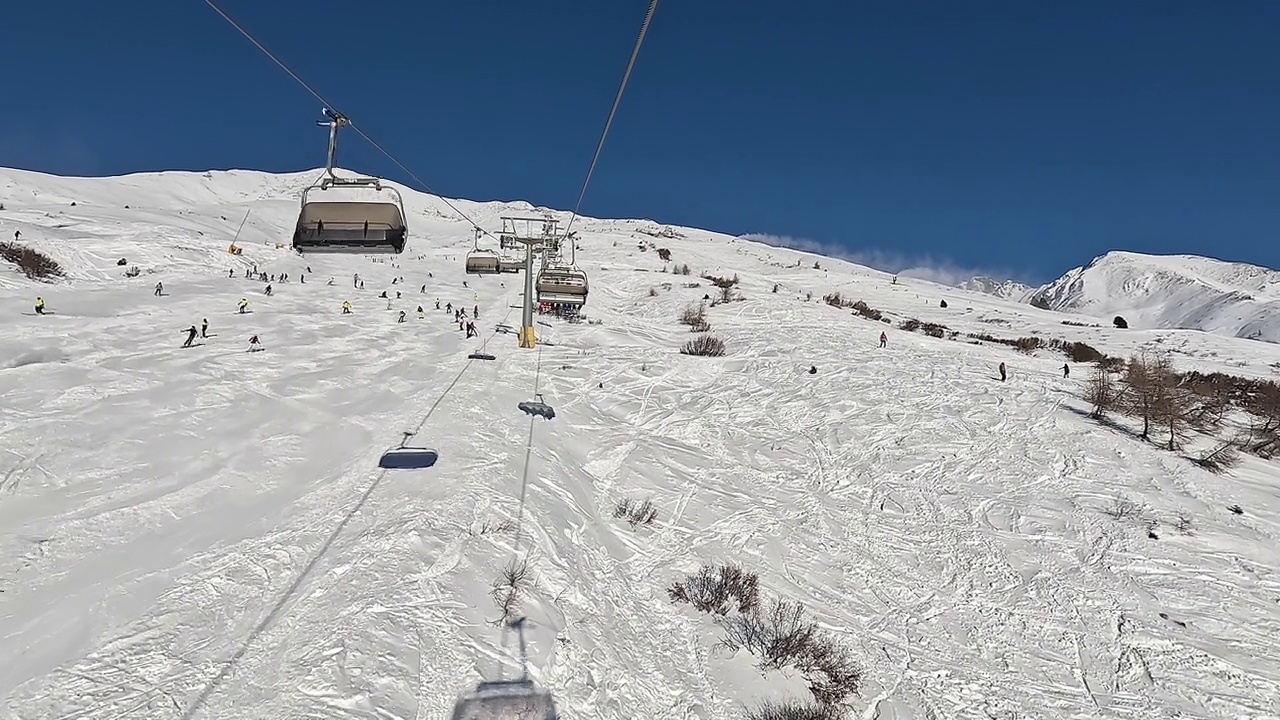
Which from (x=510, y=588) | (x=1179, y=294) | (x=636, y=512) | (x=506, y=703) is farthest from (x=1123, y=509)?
(x=1179, y=294)

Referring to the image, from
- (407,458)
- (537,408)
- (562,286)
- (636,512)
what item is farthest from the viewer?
(562,286)

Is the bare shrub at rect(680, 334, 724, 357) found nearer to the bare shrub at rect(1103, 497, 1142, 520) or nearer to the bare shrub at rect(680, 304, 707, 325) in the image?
the bare shrub at rect(680, 304, 707, 325)

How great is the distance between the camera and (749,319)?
28.8 meters

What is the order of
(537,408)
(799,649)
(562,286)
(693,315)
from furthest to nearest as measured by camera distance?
(693,315)
(562,286)
(537,408)
(799,649)

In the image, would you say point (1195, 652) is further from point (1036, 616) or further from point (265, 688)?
point (265, 688)

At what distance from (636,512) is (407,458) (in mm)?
3969

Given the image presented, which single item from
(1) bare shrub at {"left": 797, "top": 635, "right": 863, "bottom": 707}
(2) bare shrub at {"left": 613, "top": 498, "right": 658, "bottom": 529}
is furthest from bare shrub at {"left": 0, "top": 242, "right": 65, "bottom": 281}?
(1) bare shrub at {"left": 797, "top": 635, "right": 863, "bottom": 707}

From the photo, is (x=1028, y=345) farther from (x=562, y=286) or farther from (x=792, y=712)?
(x=792, y=712)

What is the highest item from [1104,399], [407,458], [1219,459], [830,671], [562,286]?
[562,286]

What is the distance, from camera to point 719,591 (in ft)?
24.3

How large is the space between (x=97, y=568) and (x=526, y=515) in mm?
4647

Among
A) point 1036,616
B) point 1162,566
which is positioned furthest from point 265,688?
point 1162,566

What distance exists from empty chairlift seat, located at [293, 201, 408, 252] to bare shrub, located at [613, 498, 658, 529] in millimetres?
5438

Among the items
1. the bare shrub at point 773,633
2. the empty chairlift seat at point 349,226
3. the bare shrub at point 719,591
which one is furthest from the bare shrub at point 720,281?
the bare shrub at point 773,633
